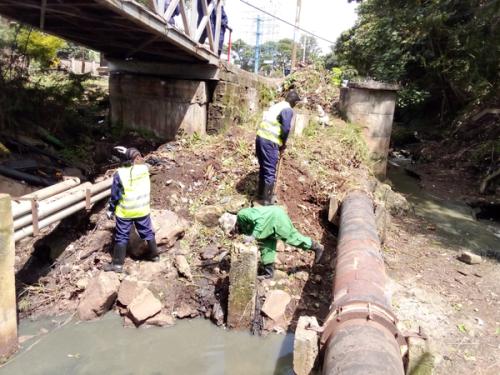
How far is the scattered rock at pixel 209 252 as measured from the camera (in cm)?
552

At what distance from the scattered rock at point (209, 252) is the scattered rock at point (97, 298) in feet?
3.82

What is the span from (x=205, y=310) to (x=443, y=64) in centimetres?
1002

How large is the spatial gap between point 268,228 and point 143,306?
164 centimetres

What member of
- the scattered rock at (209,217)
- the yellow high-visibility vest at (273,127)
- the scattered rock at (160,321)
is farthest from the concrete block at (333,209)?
the scattered rock at (160,321)

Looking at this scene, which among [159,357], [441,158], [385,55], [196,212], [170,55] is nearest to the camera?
[159,357]

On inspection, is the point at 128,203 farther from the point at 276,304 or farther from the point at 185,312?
the point at 276,304

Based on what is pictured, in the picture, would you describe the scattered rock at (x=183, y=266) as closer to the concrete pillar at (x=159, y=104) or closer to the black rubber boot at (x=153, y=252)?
the black rubber boot at (x=153, y=252)

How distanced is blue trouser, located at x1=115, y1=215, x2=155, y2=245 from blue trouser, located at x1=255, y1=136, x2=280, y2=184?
1.81 m

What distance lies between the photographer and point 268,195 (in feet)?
20.5

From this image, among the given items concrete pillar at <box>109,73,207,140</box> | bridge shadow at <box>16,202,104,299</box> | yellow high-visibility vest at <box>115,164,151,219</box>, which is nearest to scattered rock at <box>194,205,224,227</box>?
yellow high-visibility vest at <box>115,164,151,219</box>

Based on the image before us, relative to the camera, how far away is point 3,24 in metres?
10.1

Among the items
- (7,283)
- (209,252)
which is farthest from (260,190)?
(7,283)

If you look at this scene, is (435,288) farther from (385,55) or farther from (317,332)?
(385,55)

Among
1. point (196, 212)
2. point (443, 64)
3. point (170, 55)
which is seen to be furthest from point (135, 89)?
point (443, 64)
